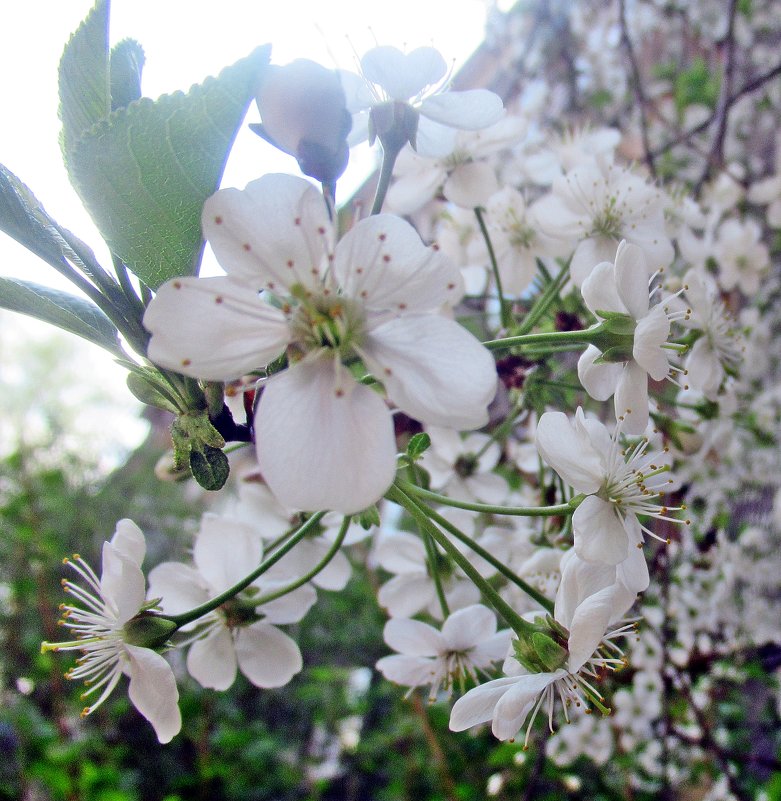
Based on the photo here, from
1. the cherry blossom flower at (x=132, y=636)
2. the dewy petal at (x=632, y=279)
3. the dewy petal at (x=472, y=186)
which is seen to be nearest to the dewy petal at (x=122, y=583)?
the cherry blossom flower at (x=132, y=636)

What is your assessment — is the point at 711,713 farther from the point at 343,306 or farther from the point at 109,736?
the point at 109,736

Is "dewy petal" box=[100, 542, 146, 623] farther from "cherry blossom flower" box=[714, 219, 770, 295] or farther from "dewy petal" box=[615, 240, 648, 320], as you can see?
"cherry blossom flower" box=[714, 219, 770, 295]

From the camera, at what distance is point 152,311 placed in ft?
1.25

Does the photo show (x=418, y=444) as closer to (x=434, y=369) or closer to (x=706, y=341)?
(x=434, y=369)

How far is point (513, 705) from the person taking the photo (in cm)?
46

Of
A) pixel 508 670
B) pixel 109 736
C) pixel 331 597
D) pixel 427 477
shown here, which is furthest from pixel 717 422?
pixel 109 736

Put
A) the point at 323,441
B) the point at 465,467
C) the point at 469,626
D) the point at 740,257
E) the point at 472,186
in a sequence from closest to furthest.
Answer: the point at 323,441 < the point at 469,626 < the point at 472,186 < the point at 465,467 < the point at 740,257

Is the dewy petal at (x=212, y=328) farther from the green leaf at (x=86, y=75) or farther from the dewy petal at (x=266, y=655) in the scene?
the dewy petal at (x=266, y=655)

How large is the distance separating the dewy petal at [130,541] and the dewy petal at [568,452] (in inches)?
12.9

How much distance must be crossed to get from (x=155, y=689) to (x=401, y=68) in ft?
1.79

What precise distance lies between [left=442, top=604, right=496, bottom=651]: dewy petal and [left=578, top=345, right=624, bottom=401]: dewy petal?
0.75 ft

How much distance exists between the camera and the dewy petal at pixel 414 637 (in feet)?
2.01

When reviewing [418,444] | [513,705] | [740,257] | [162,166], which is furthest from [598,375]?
[740,257]

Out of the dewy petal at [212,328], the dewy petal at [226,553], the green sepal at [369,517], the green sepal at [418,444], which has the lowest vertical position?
the dewy petal at [226,553]
